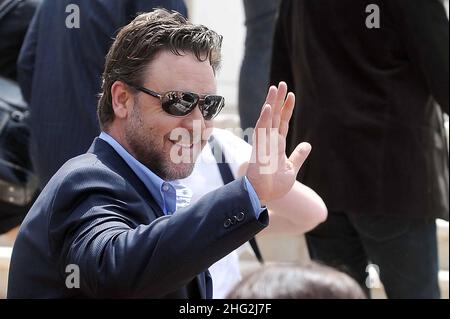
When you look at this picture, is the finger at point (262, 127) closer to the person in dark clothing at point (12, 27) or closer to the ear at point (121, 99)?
the ear at point (121, 99)

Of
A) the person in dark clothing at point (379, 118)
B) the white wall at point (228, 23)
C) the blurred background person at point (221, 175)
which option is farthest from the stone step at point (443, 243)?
the blurred background person at point (221, 175)

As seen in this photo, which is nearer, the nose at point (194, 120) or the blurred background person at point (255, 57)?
the nose at point (194, 120)

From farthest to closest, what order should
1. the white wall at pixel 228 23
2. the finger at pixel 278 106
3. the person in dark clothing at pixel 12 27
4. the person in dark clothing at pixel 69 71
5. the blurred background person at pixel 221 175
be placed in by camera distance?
the white wall at pixel 228 23 → the person in dark clothing at pixel 12 27 → the person in dark clothing at pixel 69 71 → the blurred background person at pixel 221 175 → the finger at pixel 278 106

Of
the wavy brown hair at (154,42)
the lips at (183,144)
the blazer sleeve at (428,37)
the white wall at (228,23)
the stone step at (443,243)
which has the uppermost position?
the wavy brown hair at (154,42)

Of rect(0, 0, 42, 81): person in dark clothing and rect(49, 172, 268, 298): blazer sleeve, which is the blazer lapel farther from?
rect(0, 0, 42, 81): person in dark clothing

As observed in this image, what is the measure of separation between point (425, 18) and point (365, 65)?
222mm

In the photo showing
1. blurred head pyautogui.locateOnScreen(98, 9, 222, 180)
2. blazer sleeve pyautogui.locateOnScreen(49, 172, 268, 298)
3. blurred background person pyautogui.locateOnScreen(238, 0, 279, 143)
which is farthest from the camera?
blurred background person pyautogui.locateOnScreen(238, 0, 279, 143)

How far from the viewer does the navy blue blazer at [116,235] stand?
1.73 meters

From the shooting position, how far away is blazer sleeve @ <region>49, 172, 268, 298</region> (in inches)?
67.7

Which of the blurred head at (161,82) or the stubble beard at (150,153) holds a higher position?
the blurred head at (161,82)

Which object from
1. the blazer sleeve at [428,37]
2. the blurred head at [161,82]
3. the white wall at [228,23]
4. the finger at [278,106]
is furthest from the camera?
the white wall at [228,23]

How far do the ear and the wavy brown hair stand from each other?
0.01m

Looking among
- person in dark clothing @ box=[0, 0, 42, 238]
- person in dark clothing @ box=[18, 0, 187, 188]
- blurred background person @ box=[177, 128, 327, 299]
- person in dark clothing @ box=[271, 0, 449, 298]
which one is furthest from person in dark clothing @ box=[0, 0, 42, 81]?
blurred background person @ box=[177, 128, 327, 299]

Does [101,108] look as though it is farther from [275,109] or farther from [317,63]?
[317,63]
